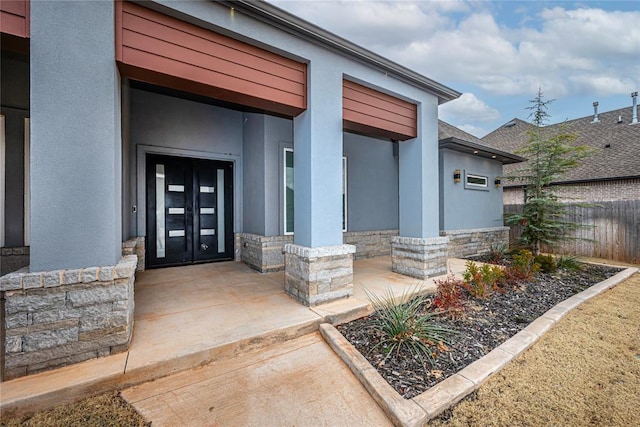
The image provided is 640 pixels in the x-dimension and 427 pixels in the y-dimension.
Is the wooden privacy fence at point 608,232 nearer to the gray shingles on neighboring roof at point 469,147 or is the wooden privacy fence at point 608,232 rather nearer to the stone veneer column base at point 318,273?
the gray shingles on neighboring roof at point 469,147

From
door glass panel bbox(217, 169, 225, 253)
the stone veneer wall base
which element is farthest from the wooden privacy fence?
door glass panel bbox(217, 169, 225, 253)

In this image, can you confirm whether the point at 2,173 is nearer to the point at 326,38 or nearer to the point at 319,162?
the point at 319,162

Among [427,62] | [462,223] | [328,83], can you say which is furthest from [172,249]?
[427,62]

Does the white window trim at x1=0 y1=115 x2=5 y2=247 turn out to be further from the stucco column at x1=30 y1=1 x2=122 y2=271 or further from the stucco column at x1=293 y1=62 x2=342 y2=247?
the stucco column at x1=293 y1=62 x2=342 y2=247

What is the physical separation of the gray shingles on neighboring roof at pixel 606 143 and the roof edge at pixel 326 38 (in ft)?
17.1

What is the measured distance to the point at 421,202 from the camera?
15.0 ft

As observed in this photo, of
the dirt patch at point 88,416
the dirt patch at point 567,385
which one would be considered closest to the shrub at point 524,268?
the dirt patch at point 567,385

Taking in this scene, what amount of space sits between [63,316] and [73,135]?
1464mm

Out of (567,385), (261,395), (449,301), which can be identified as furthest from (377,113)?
(261,395)

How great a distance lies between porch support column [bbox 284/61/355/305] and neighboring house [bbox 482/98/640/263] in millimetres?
6428

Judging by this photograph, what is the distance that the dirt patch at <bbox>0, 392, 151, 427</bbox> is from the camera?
160 cm

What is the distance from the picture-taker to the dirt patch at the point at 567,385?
68.5 inches

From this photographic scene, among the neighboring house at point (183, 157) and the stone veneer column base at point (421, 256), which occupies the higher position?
the neighboring house at point (183, 157)

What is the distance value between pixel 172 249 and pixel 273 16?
187 inches
